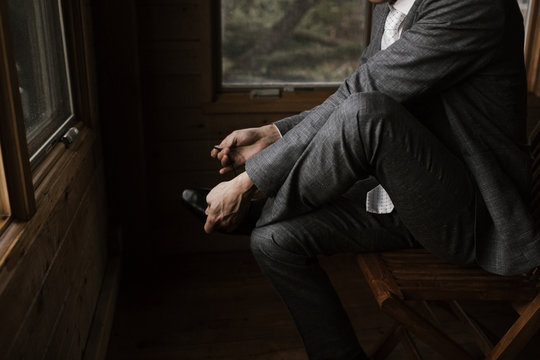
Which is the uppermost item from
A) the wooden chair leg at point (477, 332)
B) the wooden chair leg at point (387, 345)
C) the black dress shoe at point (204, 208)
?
the black dress shoe at point (204, 208)

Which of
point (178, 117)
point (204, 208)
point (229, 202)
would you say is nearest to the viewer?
point (229, 202)

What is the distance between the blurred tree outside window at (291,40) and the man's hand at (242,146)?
2.60 ft

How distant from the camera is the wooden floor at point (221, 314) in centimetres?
182

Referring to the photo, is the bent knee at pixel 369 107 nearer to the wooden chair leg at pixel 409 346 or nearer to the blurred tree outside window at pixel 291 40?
the wooden chair leg at pixel 409 346

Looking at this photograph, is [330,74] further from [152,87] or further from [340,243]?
[340,243]

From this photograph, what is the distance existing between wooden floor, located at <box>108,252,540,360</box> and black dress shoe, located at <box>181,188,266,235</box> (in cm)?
55

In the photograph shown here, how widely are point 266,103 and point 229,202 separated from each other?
0.99 m

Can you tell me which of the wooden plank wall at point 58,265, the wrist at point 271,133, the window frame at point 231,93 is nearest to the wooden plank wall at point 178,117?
the window frame at point 231,93

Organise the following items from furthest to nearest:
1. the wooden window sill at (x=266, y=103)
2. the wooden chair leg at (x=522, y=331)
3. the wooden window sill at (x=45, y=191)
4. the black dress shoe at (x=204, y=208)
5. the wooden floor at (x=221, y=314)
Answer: the wooden window sill at (x=266, y=103) → the wooden floor at (x=221, y=314) → the black dress shoe at (x=204, y=208) → the wooden chair leg at (x=522, y=331) → the wooden window sill at (x=45, y=191)

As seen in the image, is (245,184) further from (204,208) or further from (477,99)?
(477,99)

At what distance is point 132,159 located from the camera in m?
2.15

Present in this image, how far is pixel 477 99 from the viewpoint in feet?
4.12

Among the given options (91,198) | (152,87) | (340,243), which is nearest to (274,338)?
(340,243)

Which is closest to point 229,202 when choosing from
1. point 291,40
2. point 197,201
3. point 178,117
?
point 197,201
